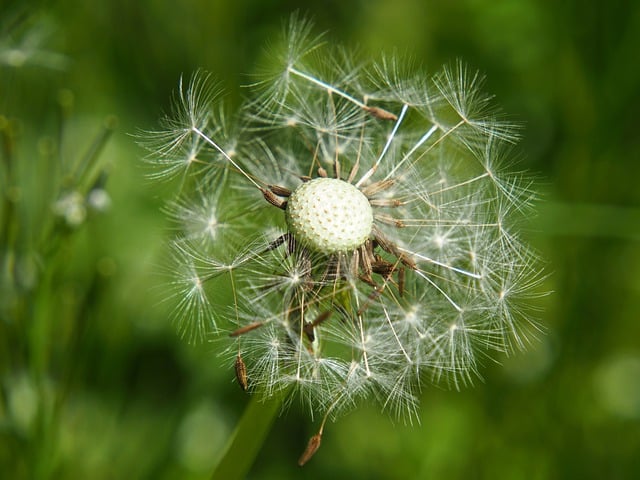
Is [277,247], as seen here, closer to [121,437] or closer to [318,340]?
[318,340]

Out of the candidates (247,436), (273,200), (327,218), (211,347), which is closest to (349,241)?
(327,218)

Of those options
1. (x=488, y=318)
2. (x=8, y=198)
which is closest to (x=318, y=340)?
(x=488, y=318)

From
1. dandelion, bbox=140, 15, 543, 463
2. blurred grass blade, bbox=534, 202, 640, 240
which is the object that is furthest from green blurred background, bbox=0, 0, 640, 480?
dandelion, bbox=140, 15, 543, 463

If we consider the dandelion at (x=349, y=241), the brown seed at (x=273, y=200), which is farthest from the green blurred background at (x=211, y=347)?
the brown seed at (x=273, y=200)

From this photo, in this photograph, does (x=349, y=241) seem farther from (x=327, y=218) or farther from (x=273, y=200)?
(x=273, y=200)

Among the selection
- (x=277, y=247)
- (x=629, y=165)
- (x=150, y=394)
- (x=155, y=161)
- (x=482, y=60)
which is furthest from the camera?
(x=482, y=60)

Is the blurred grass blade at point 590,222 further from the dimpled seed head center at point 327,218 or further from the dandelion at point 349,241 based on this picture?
the dimpled seed head center at point 327,218

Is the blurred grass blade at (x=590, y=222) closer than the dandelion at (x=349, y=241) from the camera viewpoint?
No

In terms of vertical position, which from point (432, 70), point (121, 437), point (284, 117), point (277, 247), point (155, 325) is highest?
point (432, 70)
